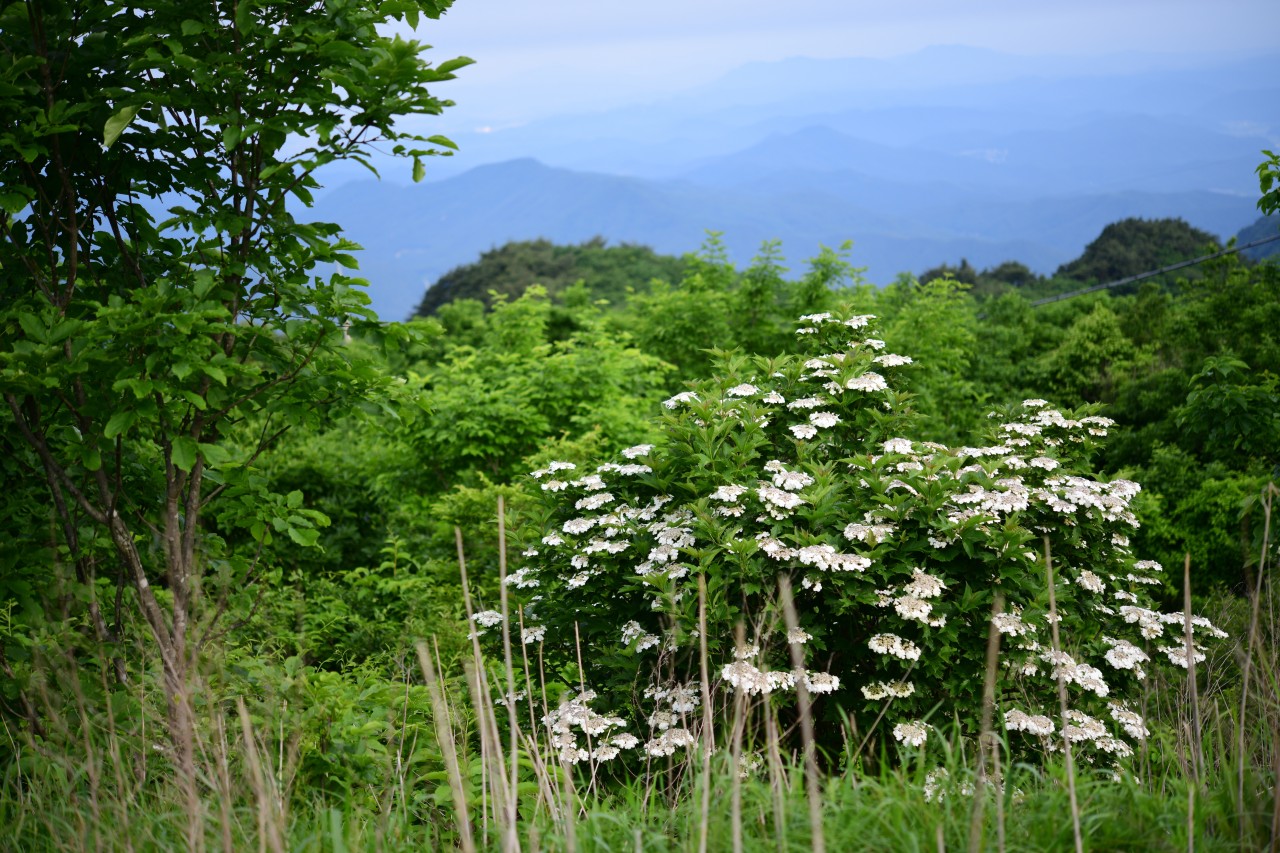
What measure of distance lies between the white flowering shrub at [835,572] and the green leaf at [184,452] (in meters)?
1.37

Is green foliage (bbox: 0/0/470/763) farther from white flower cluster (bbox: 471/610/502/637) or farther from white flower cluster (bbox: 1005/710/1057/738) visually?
white flower cluster (bbox: 1005/710/1057/738)

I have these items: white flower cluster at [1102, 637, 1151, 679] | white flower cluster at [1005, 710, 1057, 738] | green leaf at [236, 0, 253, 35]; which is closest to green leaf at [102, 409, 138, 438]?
green leaf at [236, 0, 253, 35]

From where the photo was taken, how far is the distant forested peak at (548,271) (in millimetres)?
42562

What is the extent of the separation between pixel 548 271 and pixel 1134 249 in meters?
26.7

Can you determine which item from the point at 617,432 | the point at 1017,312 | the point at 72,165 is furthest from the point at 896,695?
the point at 1017,312

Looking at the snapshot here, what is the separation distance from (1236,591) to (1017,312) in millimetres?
10040

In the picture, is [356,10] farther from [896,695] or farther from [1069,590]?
[1069,590]

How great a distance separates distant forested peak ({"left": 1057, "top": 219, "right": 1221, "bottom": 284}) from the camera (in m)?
35.8

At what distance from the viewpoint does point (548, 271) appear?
1772 inches

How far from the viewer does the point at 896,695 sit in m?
3.16

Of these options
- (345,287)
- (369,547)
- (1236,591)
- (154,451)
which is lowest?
(1236,591)

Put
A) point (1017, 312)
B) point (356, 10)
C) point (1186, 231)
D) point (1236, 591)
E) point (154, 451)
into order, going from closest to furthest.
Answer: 1. point (356, 10)
2. point (154, 451)
3. point (1236, 591)
4. point (1017, 312)
5. point (1186, 231)

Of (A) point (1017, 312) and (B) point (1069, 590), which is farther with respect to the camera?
(A) point (1017, 312)

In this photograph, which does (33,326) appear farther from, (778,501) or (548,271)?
(548,271)
